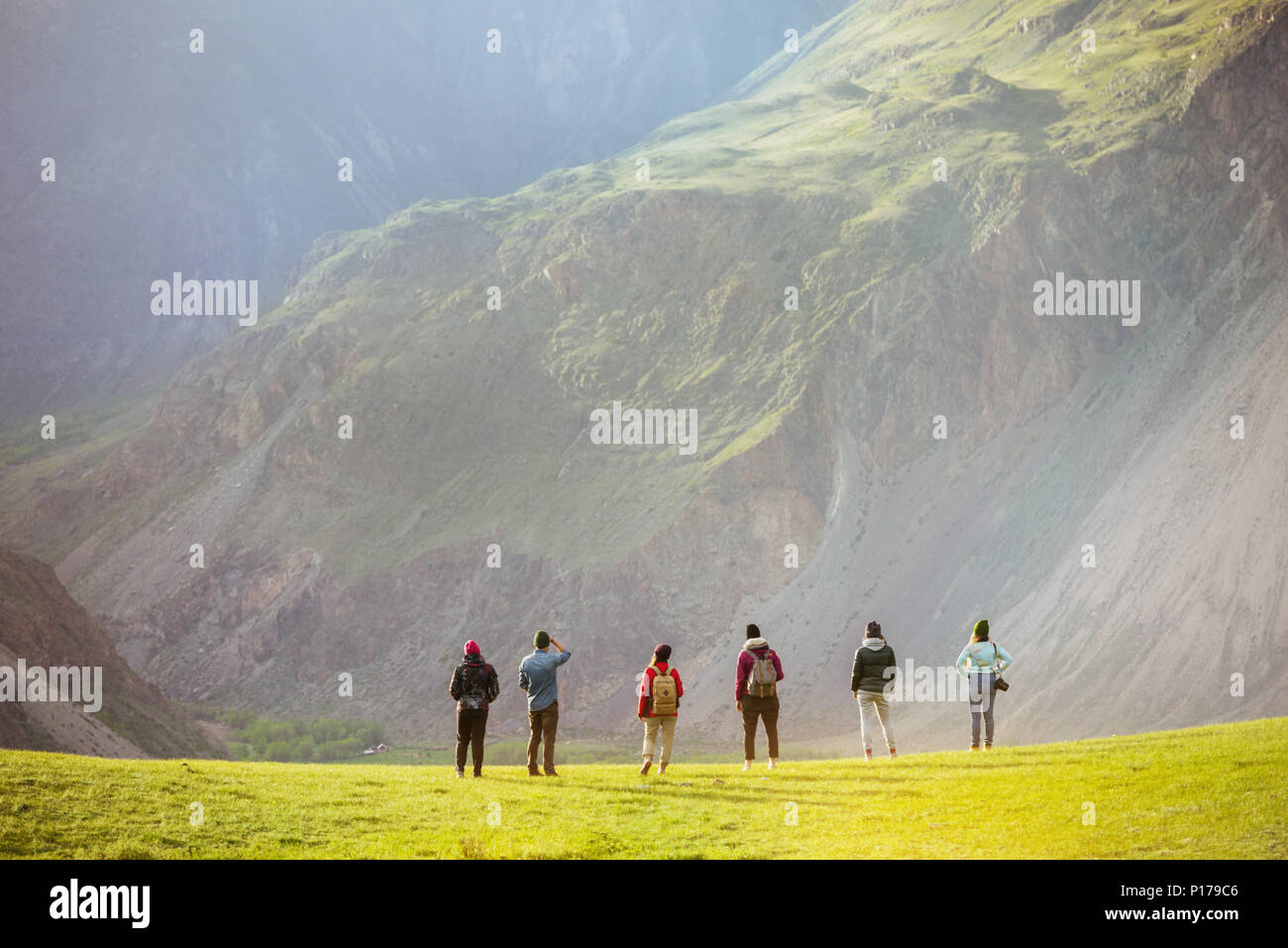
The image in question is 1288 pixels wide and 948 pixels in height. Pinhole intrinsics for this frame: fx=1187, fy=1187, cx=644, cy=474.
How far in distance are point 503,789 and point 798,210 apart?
73687 millimetres

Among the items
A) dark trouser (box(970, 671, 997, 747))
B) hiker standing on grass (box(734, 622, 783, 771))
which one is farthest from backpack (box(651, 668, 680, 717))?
dark trouser (box(970, 671, 997, 747))

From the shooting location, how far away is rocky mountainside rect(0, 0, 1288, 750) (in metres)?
55.9

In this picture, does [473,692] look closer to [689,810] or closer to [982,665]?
[689,810]

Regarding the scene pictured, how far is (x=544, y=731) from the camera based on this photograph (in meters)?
20.3


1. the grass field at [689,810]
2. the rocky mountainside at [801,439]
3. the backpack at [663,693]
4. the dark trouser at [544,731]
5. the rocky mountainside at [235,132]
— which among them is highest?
the rocky mountainside at [235,132]

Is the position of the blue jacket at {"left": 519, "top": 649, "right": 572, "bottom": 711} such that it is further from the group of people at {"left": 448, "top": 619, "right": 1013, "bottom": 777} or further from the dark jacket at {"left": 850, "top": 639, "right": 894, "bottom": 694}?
the dark jacket at {"left": 850, "top": 639, "right": 894, "bottom": 694}

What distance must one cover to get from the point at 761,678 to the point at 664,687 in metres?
1.69

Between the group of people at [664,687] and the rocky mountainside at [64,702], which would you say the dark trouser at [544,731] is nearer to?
the group of people at [664,687]

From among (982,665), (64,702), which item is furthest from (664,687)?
(64,702)

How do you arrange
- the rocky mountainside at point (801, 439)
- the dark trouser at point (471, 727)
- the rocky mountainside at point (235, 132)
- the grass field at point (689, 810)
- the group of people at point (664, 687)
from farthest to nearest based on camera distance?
1. the rocky mountainside at point (235, 132)
2. the rocky mountainside at point (801, 439)
3. the dark trouser at point (471, 727)
4. the group of people at point (664, 687)
5. the grass field at point (689, 810)

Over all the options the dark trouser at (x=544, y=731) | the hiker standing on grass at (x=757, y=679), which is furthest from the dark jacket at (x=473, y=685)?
the hiker standing on grass at (x=757, y=679)

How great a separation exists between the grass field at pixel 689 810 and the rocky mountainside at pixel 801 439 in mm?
30311

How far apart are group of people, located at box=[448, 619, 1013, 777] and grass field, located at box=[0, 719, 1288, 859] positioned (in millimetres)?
710

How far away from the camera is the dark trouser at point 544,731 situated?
20.0m
